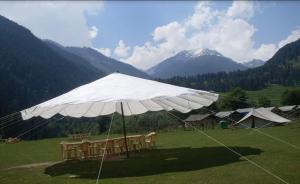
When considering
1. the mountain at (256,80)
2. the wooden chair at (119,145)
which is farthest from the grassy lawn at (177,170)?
the mountain at (256,80)

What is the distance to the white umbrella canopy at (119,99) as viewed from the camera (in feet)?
39.9

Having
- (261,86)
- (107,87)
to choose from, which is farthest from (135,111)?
(261,86)

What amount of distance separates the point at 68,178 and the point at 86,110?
3.37 meters

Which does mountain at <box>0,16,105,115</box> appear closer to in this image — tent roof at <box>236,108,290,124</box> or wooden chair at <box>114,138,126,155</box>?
tent roof at <box>236,108,290,124</box>

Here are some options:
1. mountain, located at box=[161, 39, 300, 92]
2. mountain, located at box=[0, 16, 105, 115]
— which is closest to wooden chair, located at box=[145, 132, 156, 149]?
mountain, located at box=[0, 16, 105, 115]

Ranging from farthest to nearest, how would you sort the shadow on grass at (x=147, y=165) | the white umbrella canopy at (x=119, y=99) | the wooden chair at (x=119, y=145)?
the wooden chair at (x=119, y=145) → the white umbrella canopy at (x=119, y=99) → the shadow on grass at (x=147, y=165)

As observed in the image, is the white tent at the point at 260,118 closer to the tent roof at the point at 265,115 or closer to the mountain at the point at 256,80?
the tent roof at the point at 265,115

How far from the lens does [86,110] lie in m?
14.1

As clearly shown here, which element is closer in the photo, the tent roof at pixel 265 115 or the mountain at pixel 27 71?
the tent roof at pixel 265 115

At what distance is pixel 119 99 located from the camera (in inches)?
461

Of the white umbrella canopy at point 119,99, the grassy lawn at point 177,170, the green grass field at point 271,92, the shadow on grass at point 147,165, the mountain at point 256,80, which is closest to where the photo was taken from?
the grassy lawn at point 177,170

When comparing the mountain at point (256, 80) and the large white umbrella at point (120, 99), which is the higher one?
the mountain at point (256, 80)

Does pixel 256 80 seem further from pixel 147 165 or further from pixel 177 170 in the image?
pixel 177 170

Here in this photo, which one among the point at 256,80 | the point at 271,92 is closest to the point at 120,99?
the point at 271,92
